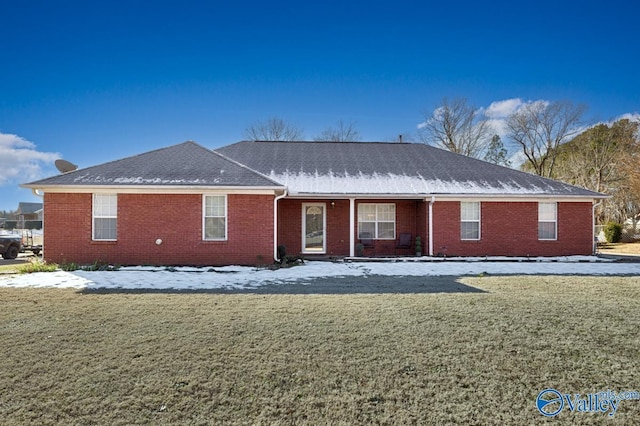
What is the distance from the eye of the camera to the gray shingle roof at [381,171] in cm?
1484

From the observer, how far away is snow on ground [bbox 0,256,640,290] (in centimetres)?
899

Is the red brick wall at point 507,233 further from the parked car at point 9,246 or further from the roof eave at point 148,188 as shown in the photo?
the parked car at point 9,246

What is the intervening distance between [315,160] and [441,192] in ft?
20.9

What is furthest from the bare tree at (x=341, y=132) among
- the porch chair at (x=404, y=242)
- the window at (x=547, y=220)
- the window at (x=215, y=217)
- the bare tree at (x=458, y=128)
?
the window at (x=215, y=217)

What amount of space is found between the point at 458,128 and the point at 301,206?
27175mm

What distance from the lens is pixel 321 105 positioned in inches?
1027

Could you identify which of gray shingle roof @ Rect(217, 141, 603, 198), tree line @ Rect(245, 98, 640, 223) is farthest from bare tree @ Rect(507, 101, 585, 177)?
gray shingle roof @ Rect(217, 141, 603, 198)

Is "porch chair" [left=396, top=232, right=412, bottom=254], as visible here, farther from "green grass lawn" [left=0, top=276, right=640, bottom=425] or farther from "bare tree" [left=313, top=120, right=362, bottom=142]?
"bare tree" [left=313, top=120, right=362, bottom=142]

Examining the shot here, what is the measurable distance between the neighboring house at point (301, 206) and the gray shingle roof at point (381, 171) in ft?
0.18

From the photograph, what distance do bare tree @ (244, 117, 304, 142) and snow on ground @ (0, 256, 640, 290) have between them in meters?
24.2

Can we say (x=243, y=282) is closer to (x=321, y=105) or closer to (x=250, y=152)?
(x=250, y=152)

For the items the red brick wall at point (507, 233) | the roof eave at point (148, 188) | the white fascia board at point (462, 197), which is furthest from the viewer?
the red brick wall at point (507, 233)
